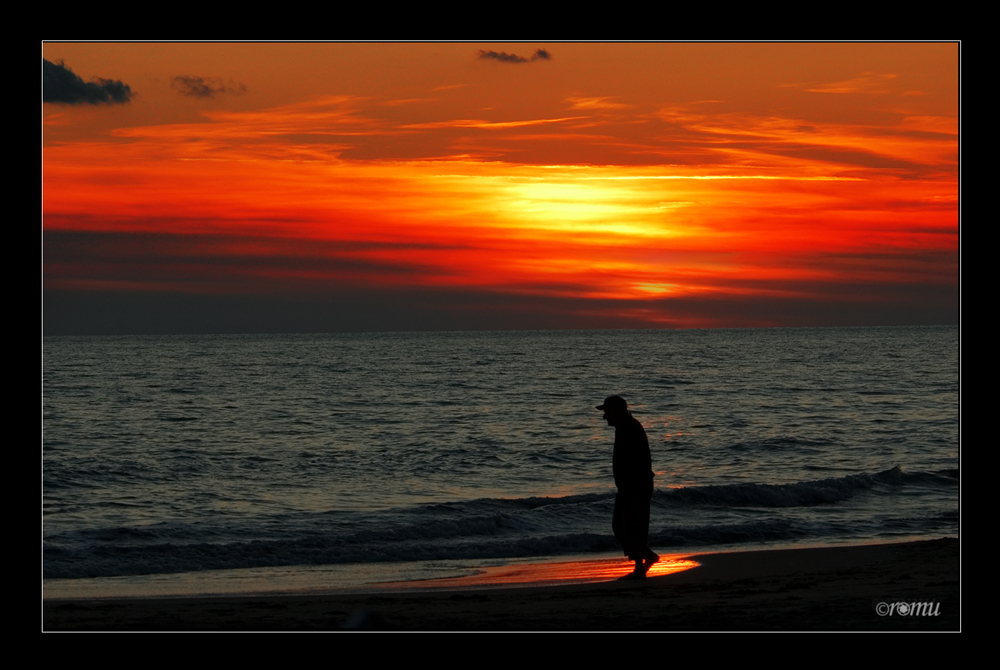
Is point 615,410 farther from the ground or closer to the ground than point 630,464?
farther from the ground

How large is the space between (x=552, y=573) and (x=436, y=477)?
10.0 m

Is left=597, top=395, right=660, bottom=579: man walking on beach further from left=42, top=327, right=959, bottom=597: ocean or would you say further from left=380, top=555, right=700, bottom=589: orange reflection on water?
left=42, top=327, right=959, bottom=597: ocean

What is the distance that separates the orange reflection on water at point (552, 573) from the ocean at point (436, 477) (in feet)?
2.12

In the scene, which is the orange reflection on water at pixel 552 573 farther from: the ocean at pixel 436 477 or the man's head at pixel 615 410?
the man's head at pixel 615 410

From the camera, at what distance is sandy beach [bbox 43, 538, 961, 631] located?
26.7 ft

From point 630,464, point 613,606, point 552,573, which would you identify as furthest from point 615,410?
point 552,573

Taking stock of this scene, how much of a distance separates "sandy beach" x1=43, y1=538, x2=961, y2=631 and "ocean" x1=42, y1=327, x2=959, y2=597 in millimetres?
1777

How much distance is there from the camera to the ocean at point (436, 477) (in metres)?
14.1

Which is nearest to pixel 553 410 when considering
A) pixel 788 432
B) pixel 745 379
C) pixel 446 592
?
pixel 788 432

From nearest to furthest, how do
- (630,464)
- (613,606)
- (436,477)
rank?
(613,606) < (630,464) < (436,477)

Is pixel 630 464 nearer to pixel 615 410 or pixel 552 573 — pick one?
pixel 615 410

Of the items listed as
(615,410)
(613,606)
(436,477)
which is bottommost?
(436,477)

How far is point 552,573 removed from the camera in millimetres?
12258

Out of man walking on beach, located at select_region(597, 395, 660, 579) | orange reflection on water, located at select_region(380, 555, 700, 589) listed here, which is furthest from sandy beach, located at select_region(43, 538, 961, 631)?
man walking on beach, located at select_region(597, 395, 660, 579)
